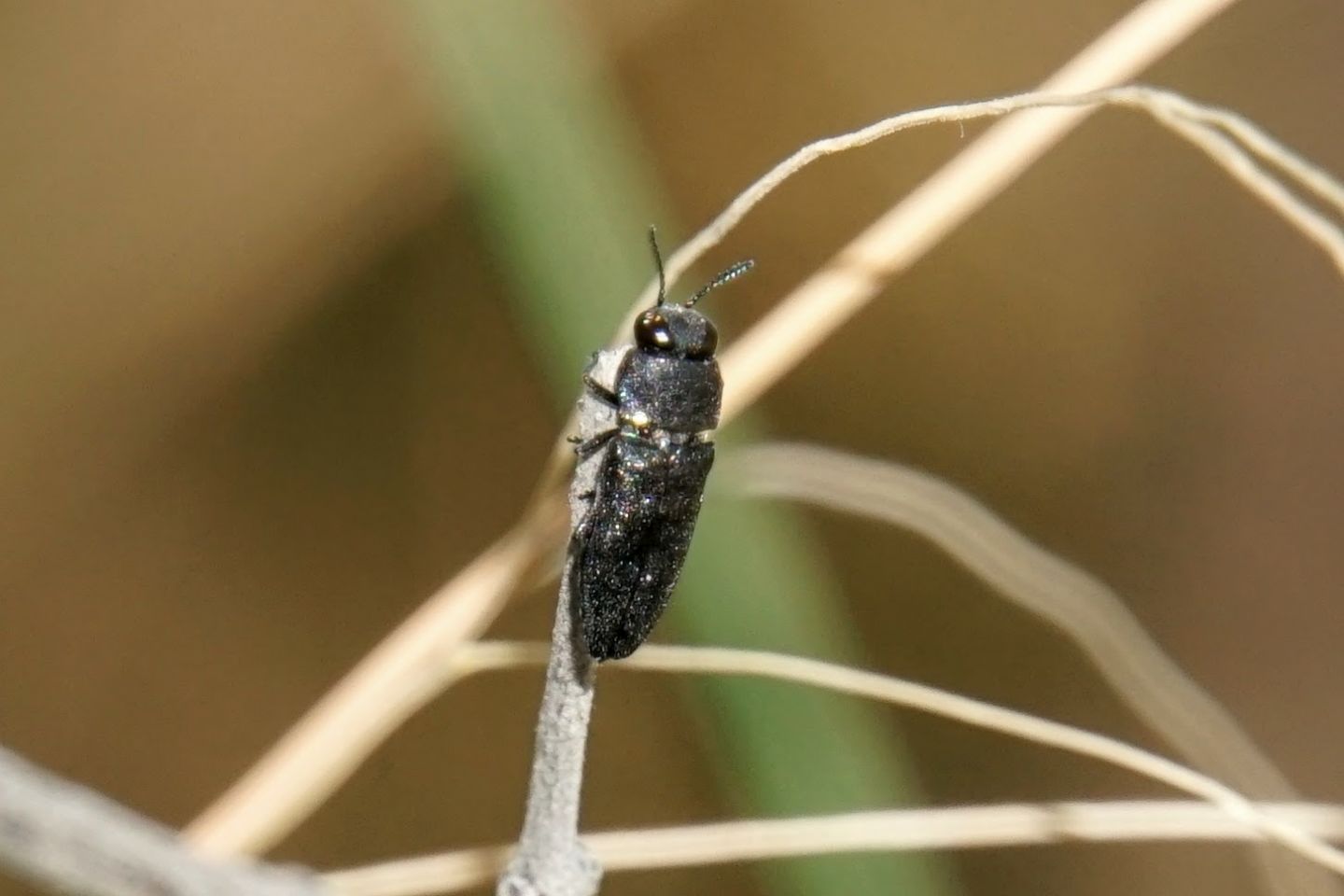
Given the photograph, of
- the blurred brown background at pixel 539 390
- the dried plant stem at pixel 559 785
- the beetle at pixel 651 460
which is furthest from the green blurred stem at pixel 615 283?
the dried plant stem at pixel 559 785

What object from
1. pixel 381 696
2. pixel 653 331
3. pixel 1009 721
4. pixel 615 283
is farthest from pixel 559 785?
pixel 615 283

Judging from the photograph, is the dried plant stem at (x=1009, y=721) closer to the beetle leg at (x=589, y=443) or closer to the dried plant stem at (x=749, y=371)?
the dried plant stem at (x=749, y=371)

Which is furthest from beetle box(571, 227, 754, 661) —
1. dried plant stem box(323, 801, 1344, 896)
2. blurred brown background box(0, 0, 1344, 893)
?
blurred brown background box(0, 0, 1344, 893)

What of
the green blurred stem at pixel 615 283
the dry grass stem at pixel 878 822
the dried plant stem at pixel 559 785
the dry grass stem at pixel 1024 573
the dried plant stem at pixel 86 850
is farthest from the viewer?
the green blurred stem at pixel 615 283

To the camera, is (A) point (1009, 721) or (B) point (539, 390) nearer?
(A) point (1009, 721)

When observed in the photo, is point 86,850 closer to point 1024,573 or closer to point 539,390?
point 1024,573

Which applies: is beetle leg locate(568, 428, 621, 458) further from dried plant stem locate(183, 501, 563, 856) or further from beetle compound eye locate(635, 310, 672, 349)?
beetle compound eye locate(635, 310, 672, 349)
